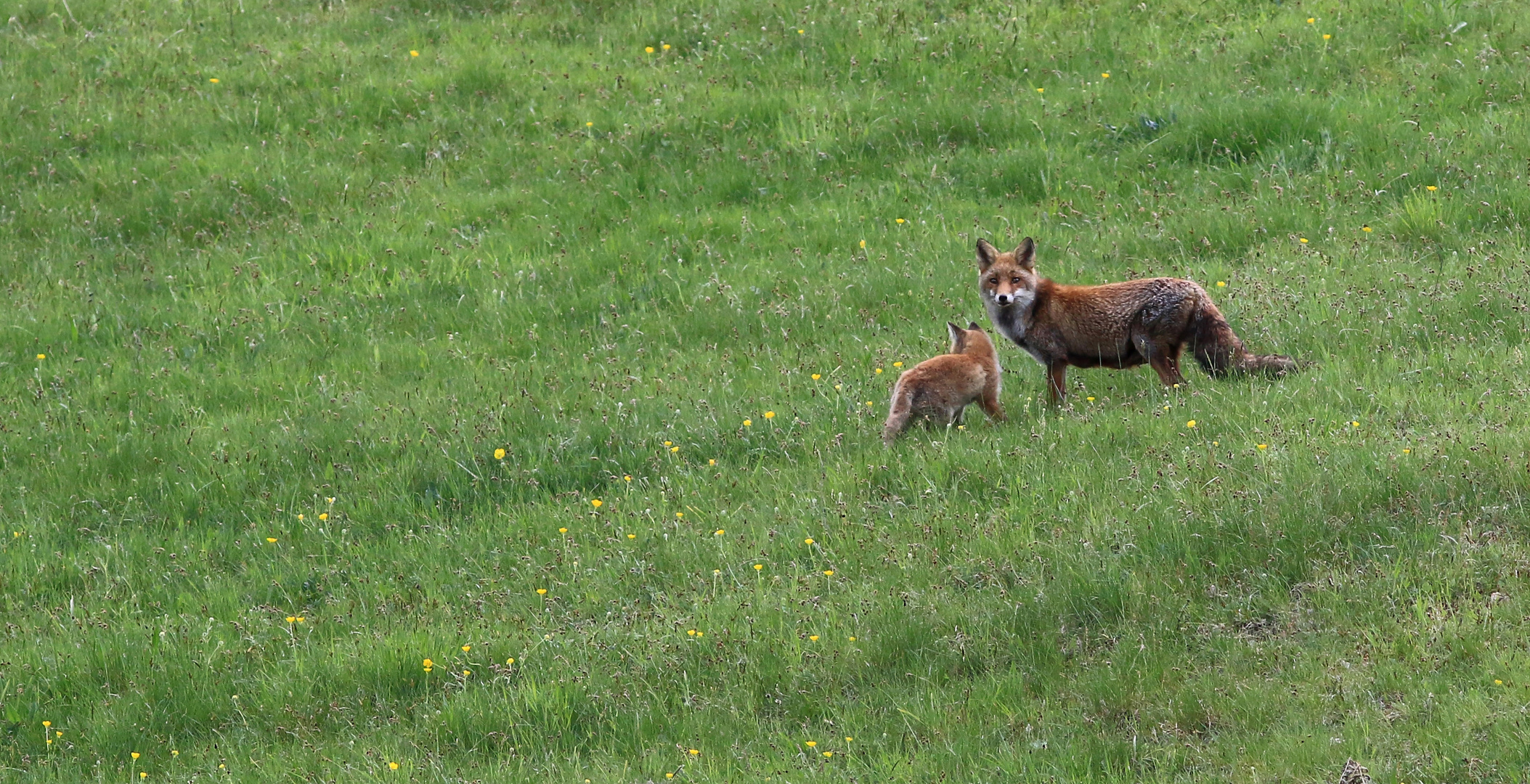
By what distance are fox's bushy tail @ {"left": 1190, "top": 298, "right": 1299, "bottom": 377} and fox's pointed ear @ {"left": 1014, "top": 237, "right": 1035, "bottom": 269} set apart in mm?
1563

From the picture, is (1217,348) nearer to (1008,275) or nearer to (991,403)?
(991,403)

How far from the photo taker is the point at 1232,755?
5.76 m

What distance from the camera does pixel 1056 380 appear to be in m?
10.4

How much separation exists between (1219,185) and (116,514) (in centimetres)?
1043

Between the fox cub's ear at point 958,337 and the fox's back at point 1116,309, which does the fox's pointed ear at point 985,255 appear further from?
the fox cub's ear at point 958,337

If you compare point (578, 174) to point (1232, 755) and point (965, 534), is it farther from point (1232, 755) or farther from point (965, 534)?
point (1232, 755)

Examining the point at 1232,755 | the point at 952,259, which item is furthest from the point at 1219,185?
the point at 1232,755

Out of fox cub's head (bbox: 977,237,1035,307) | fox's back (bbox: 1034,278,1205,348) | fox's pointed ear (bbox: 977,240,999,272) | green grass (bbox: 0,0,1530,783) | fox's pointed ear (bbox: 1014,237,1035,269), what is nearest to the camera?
green grass (bbox: 0,0,1530,783)

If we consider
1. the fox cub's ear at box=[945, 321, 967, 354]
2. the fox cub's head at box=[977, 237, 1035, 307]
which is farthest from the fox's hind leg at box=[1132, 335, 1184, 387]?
the fox cub's ear at box=[945, 321, 967, 354]

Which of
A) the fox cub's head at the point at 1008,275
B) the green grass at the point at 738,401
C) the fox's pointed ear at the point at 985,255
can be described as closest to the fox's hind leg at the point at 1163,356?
the green grass at the point at 738,401

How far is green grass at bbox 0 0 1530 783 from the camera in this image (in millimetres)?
6742

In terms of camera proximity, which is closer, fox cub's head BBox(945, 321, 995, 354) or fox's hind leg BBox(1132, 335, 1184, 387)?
fox's hind leg BBox(1132, 335, 1184, 387)

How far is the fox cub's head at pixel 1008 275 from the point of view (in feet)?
34.5

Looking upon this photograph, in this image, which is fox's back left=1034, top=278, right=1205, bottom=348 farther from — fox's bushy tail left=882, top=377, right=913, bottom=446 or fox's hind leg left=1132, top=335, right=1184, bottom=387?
fox's bushy tail left=882, top=377, right=913, bottom=446
